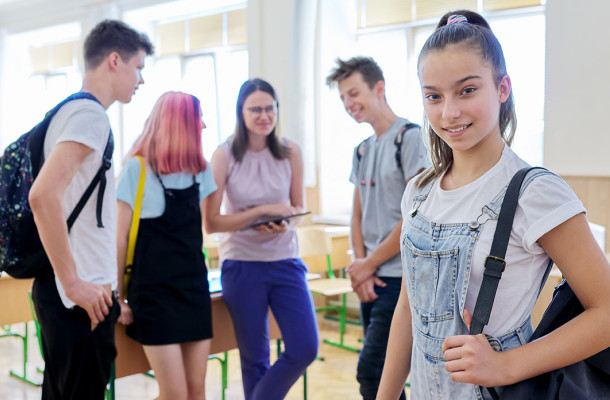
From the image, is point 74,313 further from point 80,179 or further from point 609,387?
point 609,387

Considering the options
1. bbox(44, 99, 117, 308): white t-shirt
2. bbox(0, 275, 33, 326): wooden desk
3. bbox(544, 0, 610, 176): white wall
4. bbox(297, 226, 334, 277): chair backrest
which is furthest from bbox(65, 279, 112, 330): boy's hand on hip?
bbox(544, 0, 610, 176): white wall

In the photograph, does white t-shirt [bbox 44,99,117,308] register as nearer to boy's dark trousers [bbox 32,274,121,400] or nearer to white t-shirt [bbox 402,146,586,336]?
boy's dark trousers [bbox 32,274,121,400]

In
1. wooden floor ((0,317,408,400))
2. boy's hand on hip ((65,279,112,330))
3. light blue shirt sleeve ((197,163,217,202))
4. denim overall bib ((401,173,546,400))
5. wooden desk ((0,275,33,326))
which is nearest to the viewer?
denim overall bib ((401,173,546,400))

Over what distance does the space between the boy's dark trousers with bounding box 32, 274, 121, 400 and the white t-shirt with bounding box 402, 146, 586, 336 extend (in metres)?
1.21

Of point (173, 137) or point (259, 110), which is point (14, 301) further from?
point (259, 110)

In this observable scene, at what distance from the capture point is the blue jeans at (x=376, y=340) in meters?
2.26

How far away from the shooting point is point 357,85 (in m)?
2.53

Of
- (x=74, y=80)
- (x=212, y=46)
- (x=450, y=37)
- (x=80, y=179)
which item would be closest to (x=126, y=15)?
(x=212, y=46)

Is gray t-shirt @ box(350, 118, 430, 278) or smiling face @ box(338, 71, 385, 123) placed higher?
smiling face @ box(338, 71, 385, 123)

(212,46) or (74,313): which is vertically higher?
(212,46)

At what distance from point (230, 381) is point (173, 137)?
88.1 inches

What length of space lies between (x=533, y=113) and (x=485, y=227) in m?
4.35

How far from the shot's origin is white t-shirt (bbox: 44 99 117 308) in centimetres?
179

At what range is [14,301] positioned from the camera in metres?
3.59
